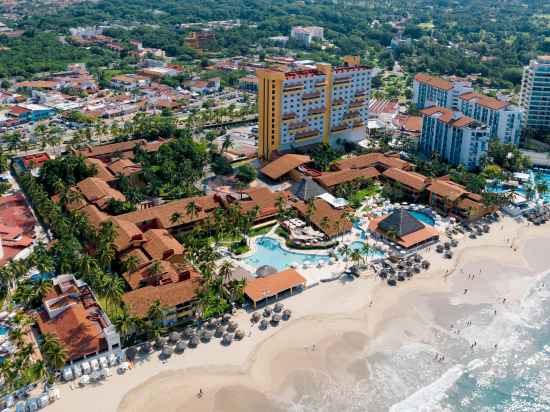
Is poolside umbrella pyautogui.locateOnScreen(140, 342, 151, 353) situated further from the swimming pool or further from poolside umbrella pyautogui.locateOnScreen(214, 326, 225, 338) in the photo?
the swimming pool

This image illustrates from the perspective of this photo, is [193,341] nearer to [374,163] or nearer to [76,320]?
[76,320]

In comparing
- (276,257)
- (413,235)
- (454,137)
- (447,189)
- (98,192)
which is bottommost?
(276,257)

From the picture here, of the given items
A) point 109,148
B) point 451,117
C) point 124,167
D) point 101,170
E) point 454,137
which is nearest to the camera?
point 101,170

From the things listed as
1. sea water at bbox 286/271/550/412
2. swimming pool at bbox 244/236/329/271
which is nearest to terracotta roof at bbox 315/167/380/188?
swimming pool at bbox 244/236/329/271

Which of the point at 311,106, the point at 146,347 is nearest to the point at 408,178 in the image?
the point at 311,106

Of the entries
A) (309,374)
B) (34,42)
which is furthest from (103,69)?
(309,374)

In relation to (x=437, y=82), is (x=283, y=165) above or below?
below

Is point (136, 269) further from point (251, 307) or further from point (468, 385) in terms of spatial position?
point (468, 385)
